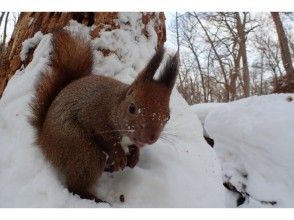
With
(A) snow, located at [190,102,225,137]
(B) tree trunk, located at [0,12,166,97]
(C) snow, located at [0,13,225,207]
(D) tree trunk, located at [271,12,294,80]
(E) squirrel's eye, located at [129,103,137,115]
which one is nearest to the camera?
(E) squirrel's eye, located at [129,103,137,115]

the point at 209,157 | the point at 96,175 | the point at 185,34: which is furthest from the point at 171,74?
Answer: the point at 185,34

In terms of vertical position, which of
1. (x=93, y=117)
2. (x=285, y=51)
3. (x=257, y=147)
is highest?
(x=93, y=117)

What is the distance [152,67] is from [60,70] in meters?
0.51

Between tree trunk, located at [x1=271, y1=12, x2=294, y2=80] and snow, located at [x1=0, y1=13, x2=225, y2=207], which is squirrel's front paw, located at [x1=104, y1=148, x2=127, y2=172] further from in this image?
tree trunk, located at [x1=271, y1=12, x2=294, y2=80]

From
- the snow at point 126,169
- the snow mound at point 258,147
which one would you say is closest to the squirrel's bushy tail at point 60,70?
the snow at point 126,169

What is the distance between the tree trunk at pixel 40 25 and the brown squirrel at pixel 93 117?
0.45 m

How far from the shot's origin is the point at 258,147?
11.3 ft

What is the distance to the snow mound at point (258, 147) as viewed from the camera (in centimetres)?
327

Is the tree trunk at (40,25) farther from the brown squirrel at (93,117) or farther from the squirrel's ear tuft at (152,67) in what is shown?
the squirrel's ear tuft at (152,67)

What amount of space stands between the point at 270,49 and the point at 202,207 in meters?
3.07

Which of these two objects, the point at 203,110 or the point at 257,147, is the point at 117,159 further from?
the point at 203,110

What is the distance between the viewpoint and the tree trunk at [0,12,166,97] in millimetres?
2285

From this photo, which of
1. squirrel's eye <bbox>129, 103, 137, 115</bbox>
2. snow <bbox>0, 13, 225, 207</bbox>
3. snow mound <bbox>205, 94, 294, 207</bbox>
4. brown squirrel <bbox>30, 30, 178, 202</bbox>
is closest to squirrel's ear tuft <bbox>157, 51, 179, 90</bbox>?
brown squirrel <bbox>30, 30, 178, 202</bbox>

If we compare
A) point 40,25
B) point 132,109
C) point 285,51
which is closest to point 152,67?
point 132,109
